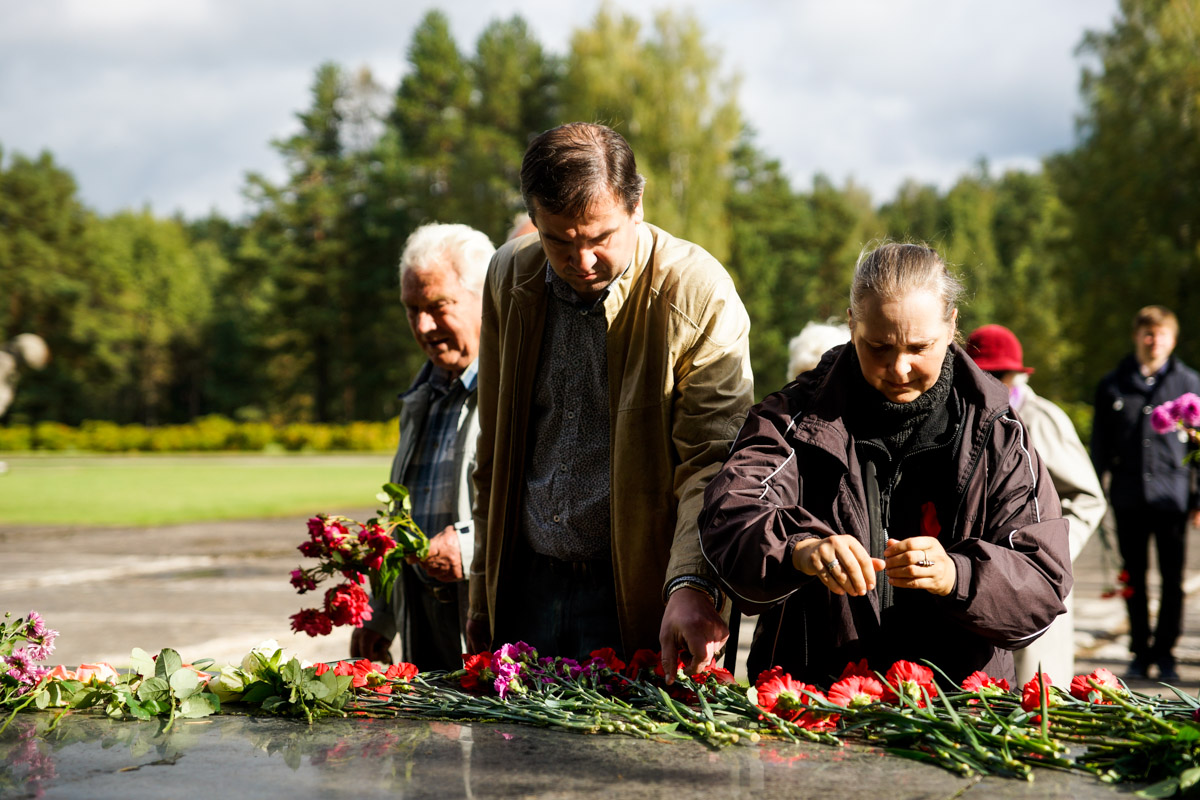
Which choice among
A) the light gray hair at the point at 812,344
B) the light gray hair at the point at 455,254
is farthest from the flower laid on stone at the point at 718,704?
the light gray hair at the point at 812,344

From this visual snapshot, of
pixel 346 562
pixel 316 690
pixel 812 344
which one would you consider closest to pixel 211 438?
pixel 812 344

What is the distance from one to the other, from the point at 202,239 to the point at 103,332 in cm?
2903

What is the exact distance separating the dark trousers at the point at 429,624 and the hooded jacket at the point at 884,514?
147cm

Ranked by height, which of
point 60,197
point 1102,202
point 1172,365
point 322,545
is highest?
point 60,197

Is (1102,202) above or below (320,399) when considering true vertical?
above

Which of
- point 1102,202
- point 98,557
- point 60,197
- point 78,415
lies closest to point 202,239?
point 60,197

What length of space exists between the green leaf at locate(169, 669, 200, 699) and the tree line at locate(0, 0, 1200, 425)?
31501mm

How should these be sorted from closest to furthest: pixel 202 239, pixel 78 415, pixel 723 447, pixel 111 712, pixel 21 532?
pixel 111 712 → pixel 723 447 → pixel 21 532 → pixel 78 415 → pixel 202 239

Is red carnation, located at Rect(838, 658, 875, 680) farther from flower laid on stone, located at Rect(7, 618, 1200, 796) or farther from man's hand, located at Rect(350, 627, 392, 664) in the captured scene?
man's hand, located at Rect(350, 627, 392, 664)

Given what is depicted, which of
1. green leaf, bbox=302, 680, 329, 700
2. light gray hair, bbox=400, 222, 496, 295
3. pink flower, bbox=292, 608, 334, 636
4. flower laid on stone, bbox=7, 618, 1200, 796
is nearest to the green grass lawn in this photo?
light gray hair, bbox=400, 222, 496, 295

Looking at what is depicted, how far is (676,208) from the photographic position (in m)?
36.4

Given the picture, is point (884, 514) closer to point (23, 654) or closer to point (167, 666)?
point (167, 666)

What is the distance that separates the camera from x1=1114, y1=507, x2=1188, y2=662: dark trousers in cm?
665

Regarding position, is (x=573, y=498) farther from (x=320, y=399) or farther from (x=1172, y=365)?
(x=320, y=399)
